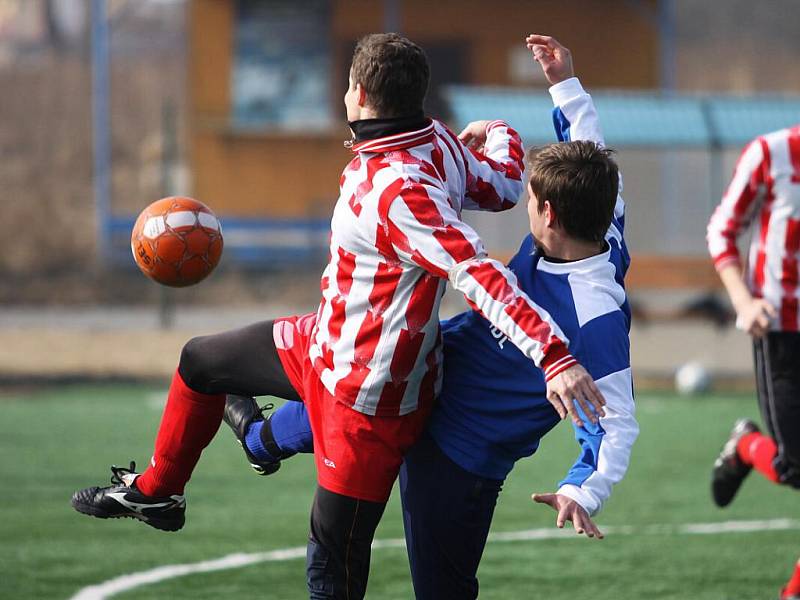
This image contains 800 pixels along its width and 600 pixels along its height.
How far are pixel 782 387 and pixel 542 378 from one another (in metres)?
1.96

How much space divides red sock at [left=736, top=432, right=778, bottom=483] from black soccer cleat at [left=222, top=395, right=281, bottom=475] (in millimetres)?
2366

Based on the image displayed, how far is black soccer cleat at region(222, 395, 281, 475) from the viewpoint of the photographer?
5.21 meters

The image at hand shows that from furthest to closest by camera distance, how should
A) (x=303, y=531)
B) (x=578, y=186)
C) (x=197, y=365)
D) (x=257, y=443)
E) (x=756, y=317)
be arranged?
(x=303, y=531), (x=756, y=317), (x=257, y=443), (x=197, y=365), (x=578, y=186)

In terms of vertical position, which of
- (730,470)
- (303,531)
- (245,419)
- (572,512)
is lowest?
(303,531)

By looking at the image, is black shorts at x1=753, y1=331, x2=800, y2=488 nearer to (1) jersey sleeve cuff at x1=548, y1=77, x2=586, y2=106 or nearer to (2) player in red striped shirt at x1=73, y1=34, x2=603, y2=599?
(1) jersey sleeve cuff at x1=548, y1=77, x2=586, y2=106

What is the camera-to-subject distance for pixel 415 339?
14.6 feet

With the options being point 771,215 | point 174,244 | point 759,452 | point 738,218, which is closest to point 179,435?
point 174,244

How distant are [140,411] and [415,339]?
766 cm

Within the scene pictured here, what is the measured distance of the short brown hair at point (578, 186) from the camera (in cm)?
437

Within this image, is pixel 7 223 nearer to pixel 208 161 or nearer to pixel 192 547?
pixel 208 161

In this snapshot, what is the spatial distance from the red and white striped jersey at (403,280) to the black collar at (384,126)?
20mm

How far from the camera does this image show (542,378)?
4.48 m

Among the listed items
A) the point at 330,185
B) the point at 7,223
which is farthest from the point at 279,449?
the point at 7,223

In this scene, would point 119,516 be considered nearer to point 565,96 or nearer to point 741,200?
point 565,96
